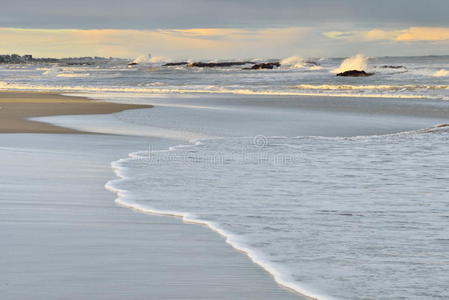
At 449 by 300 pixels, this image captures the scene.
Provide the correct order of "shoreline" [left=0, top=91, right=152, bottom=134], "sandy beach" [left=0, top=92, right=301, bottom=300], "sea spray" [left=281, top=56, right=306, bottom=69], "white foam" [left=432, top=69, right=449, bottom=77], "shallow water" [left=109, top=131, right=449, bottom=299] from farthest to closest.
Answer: "sea spray" [left=281, top=56, right=306, bottom=69] → "white foam" [left=432, top=69, right=449, bottom=77] → "shoreline" [left=0, top=91, right=152, bottom=134] → "shallow water" [left=109, top=131, right=449, bottom=299] → "sandy beach" [left=0, top=92, right=301, bottom=300]

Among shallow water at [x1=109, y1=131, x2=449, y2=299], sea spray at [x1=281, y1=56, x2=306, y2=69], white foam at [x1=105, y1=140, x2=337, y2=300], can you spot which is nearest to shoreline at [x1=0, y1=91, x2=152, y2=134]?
shallow water at [x1=109, y1=131, x2=449, y2=299]

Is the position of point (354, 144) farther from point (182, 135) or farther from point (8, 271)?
point (8, 271)

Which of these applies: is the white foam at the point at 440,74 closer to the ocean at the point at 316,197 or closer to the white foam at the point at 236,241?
the ocean at the point at 316,197

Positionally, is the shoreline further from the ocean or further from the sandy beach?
the sandy beach

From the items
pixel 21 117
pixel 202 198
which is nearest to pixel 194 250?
pixel 202 198

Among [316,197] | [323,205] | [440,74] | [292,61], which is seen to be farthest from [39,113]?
[292,61]

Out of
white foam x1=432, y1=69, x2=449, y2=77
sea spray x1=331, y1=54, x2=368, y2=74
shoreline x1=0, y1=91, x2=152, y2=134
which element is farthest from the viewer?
sea spray x1=331, y1=54, x2=368, y2=74

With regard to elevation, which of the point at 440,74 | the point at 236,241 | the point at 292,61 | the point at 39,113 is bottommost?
the point at 39,113

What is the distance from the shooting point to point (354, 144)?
402 inches

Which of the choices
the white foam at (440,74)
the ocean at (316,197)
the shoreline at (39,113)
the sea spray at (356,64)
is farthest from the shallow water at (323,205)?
the sea spray at (356,64)

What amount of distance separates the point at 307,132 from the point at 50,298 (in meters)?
9.56

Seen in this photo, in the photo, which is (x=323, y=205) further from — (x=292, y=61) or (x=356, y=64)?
(x=292, y=61)

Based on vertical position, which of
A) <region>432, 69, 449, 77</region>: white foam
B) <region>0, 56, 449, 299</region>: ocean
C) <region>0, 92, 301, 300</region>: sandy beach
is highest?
<region>432, 69, 449, 77</region>: white foam

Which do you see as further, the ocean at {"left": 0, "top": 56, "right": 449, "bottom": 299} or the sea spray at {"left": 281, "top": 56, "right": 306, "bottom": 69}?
the sea spray at {"left": 281, "top": 56, "right": 306, "bottom": 69}
